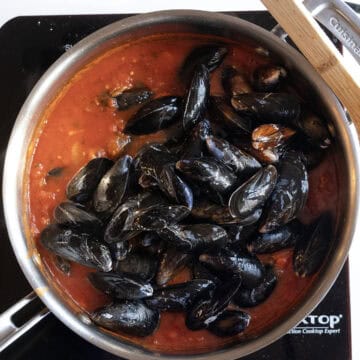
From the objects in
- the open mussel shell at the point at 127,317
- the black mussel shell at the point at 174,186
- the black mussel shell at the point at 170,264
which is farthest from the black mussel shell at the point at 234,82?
the open mussel shell at the point at 127,317

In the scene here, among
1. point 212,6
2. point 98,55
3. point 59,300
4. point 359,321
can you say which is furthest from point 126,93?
point 359,321

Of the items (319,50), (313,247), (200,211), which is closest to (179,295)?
(200,211)

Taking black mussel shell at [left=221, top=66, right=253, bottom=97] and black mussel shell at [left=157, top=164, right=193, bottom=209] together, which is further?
black mussel shell at [left=221, top=66, right=253, bottom=97]

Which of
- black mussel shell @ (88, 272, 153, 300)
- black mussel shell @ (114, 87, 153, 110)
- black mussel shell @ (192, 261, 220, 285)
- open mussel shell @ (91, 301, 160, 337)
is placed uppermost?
black mussel shell @ (114, 87, 153, 110)

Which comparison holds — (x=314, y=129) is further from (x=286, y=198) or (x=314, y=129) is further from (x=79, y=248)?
(x=79, y=248)

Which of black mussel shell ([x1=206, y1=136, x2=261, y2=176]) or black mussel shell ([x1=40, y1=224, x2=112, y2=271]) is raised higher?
black mussel shell ([x1=40, y1=224, x2=112, y2=271])

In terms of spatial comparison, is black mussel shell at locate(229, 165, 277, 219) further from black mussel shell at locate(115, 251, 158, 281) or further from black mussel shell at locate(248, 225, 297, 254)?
black mussel shell at locate(115, 251, 158, 281)

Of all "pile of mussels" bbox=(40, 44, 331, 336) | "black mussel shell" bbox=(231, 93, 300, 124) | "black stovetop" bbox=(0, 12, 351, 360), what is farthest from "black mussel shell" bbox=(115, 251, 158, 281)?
"black mussel shell" bbox=(231, 93, 300, 124)
